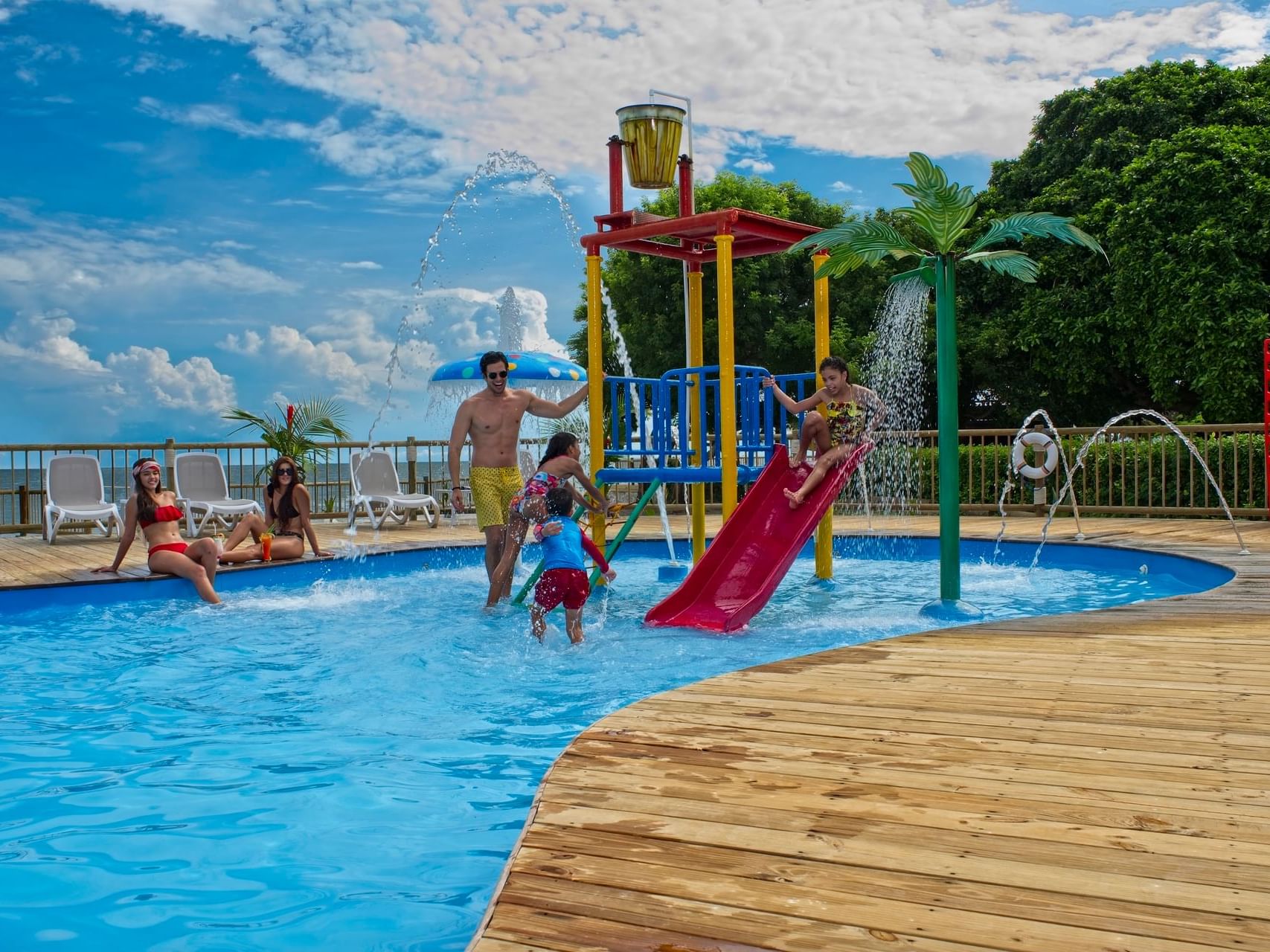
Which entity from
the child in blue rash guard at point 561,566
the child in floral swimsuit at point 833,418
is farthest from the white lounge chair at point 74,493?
the child in floral swimsuit at point 833,418

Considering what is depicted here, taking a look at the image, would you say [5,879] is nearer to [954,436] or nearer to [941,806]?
[941,806]

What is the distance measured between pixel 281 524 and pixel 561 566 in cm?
520

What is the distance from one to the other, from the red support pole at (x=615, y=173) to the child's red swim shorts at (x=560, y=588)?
351 cm

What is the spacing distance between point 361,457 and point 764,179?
14699 millimetres

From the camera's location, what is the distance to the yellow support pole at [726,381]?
25.7ft

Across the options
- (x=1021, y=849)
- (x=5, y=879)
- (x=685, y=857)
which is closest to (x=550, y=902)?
(x=685, y=857)

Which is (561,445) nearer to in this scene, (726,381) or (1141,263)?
(726,381)

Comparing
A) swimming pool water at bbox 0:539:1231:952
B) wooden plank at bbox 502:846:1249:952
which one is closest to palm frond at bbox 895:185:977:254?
swimming pool water at bbox 0:539:1231:952

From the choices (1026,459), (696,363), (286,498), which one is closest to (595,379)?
(696,363)

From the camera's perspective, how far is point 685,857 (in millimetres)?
2387

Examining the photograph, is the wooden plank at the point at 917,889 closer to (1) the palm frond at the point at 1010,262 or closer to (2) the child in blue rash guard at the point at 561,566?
(2) the child in blue rash guard at the point at 561,566

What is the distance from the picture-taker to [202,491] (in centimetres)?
1376

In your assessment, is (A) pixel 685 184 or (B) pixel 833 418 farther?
(A) pixel 685 184

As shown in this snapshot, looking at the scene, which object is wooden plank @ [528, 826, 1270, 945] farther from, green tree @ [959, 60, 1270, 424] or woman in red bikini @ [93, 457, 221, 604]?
green tree @ [959, 60, 1270, 424]
